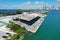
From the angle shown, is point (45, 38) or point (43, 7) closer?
point (45, 38)

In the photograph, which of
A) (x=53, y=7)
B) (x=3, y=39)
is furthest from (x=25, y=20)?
(x=53, y=7)

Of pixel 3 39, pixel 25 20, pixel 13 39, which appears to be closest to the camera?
pixel 13 39

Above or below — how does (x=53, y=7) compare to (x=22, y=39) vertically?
below

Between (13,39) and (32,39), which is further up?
(13,39)

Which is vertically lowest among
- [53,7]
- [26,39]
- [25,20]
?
[53,7]

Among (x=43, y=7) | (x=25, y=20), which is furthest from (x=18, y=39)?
(x=43, y=7)

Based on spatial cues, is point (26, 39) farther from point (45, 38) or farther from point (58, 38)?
point (58, 38)

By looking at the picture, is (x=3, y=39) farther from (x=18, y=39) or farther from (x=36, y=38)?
(x=36, y=38)

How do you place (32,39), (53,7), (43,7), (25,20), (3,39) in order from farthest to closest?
(53,7), (43,7), (25,20), (32,39), (3,39)

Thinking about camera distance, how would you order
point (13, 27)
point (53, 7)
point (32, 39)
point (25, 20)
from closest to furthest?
point (32, 39) → point (13, 27) → point (25, 20) → point (53, 7)
